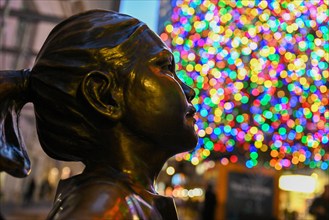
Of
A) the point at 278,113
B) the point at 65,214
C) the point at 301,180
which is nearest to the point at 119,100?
the point at 65,214

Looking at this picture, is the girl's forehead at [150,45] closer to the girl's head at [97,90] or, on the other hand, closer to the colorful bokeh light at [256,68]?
the girl's head at [97,90]

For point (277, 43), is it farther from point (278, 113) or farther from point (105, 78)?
point (105, 78)

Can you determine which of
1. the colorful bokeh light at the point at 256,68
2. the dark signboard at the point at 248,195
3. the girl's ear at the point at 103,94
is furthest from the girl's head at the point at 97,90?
the dark signboard at the point at 248,195

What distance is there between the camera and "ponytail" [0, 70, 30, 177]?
83cm

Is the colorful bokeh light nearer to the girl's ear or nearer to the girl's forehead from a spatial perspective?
the girl's forehead

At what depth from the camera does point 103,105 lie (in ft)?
2.88

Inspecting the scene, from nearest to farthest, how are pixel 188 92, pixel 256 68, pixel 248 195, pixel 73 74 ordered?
pixel 73 74, pixel 188 92, pixel 256 68, pixel 248 195

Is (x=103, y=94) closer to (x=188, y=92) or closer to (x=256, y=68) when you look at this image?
(x=188, y=92)

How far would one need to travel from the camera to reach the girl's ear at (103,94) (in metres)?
0.87

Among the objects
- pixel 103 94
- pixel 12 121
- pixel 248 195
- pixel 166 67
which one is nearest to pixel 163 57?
pixel 166 67

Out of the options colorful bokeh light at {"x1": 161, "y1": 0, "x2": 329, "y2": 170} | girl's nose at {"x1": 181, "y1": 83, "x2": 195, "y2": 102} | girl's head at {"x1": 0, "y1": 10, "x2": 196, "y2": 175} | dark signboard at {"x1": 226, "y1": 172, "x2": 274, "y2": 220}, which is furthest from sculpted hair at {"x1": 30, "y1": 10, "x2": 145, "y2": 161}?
dark signboard at {"x1": 226, "y1": 172, "x2": 274, "y2": 220}

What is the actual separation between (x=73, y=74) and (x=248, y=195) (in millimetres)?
6346

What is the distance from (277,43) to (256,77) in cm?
52

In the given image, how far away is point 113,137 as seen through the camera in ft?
2.96
